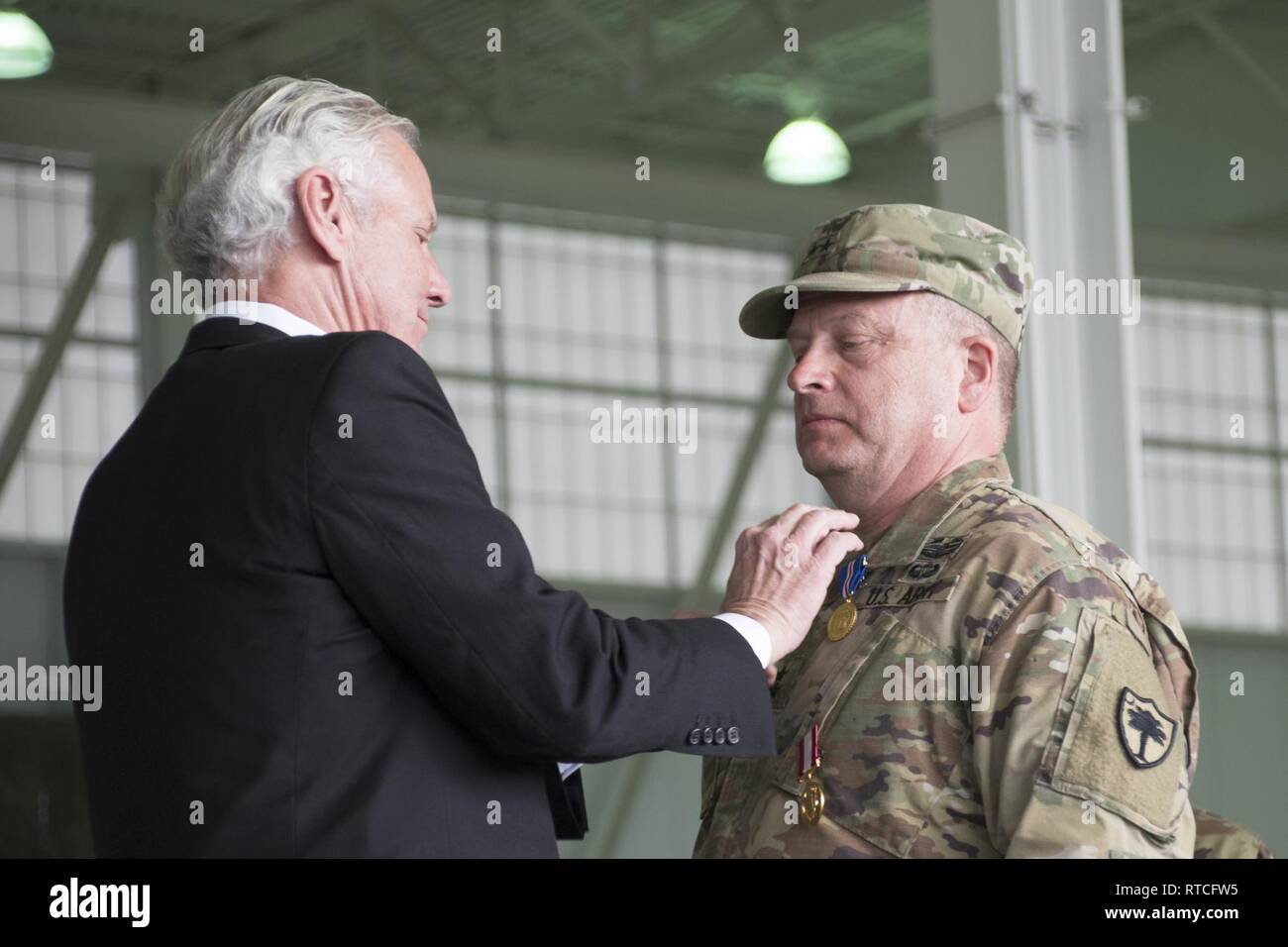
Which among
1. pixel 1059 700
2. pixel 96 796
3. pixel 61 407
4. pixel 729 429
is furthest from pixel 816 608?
pixel 729 429

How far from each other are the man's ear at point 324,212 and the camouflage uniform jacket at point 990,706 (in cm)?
85

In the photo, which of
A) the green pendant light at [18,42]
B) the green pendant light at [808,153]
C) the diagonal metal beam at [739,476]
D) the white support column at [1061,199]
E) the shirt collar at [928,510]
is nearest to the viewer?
the shirt collar at [928,510]

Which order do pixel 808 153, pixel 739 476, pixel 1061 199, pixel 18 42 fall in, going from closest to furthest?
pixel 1061 199, pixel 18 42, pixel 808 153, pixel 739 476

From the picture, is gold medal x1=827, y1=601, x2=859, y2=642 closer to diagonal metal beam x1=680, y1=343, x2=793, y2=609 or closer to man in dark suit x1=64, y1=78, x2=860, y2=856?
man in dark suit x1=64, y1=78, x2=860, y2=856

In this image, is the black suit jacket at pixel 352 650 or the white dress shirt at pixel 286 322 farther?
the white dress shirt at pixel 286 322

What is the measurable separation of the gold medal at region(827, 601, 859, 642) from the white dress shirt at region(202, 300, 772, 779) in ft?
1.01

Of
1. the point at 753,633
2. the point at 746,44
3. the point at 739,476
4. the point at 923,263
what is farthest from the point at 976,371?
the point at 739,476

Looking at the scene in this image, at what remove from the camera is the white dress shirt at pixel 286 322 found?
7.54 ft

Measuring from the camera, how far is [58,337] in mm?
13672

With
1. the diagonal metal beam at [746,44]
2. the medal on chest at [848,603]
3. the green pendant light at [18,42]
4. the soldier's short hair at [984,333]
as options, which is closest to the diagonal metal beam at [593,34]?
the diagonal metal beam at [746,44]

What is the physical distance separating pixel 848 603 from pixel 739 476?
41.8 feet

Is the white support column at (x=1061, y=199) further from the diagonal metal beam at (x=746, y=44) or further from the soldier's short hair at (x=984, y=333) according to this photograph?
the diagonal metal beam at (x=746, y=44)

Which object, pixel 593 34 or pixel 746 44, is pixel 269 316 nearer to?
pixel 593 34
